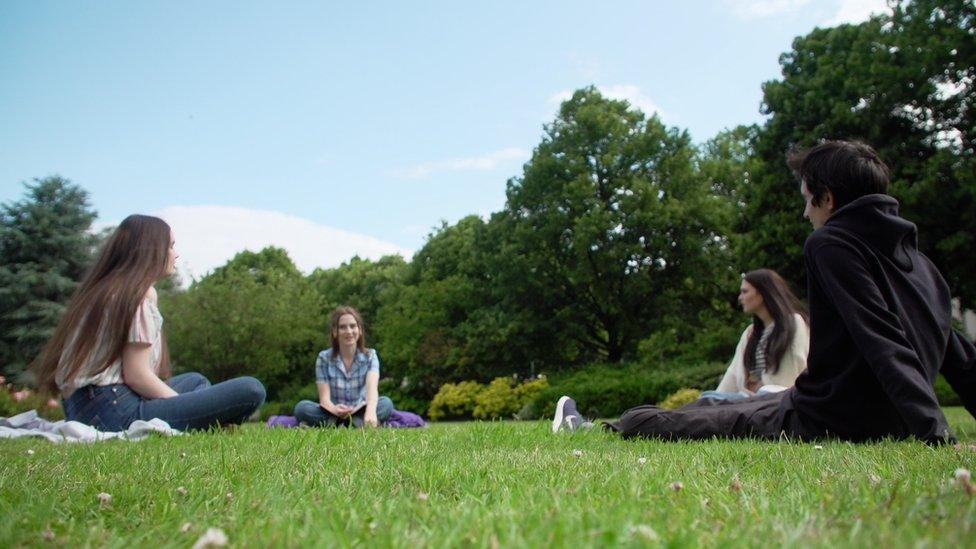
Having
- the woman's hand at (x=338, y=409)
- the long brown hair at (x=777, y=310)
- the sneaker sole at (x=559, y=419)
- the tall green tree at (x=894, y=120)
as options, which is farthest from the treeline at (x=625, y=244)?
the sneaker sole at (x=559, y=419)

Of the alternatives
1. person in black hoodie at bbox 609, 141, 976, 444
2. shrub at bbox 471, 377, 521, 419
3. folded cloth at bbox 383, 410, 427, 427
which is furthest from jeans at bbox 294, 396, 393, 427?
shrub at bbox 471, 377, 521, 419

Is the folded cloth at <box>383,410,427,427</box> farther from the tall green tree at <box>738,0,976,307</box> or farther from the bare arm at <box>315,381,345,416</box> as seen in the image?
the tall green tree at <box>738,0,976,307</box>

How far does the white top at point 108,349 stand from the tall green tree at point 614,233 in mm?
23271

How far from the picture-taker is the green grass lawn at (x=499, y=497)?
1.49 metres

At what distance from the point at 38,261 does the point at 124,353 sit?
2423 centimetres

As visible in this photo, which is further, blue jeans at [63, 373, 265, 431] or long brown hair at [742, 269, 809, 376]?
long brown hair at [742, 269, 809, 376]

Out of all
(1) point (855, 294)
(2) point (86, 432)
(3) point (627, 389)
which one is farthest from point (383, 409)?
(3) point (627, 389)

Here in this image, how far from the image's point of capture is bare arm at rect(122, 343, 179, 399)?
5621 millimetres

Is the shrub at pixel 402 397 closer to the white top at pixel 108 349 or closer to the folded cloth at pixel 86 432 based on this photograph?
the folded cloth at pixel 86 432

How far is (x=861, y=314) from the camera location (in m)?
3.76

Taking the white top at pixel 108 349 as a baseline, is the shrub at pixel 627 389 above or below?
below

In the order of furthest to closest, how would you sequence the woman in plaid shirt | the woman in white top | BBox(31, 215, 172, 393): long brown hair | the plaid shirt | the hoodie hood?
the plaid shirt → the woman in plaid shirt → the woman in white top → BBox(31, 215, 172, 393): long brown hair → the hoodie hood

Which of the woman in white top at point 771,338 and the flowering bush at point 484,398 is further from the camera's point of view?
the flowering bush at point 484,398

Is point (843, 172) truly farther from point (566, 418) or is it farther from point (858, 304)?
point (566, 418)
